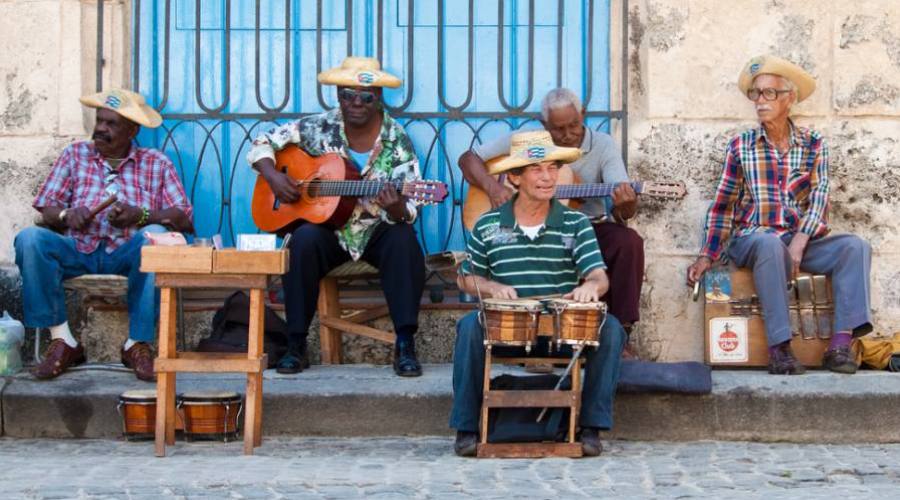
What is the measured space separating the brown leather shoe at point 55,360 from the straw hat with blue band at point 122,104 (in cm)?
115

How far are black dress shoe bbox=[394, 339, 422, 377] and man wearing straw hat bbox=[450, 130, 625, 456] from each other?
27.3 inches

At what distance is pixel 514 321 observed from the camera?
603 centimetres

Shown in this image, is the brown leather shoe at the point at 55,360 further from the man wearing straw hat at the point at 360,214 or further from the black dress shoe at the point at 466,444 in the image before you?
the black dress shoe at the point at 466,444

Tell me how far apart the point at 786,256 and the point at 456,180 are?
5.94 ft

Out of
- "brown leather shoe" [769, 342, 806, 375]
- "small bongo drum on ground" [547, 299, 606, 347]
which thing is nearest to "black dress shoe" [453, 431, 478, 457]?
"small bongo drum on ground" [547, 299, 606, 347]

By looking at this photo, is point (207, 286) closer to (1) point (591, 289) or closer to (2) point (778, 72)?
(1) point (591, 289)

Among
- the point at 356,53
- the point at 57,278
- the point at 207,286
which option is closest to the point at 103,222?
the point at 57,278

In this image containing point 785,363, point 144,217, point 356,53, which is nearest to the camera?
point 785,363

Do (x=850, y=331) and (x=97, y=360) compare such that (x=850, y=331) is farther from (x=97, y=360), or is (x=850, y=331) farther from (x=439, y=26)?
(x=97, y=360)

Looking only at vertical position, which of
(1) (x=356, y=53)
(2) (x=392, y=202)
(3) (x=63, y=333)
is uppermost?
(1) (x=356, y=53)

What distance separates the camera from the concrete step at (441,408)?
672 centimetres

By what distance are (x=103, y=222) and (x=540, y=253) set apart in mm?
2289

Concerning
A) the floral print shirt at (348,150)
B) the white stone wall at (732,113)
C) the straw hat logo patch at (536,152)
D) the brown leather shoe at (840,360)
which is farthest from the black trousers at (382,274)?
the brown leather shoe at (840,360)

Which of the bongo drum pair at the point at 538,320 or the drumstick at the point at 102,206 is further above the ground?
the drumstick at the point at 102,206
